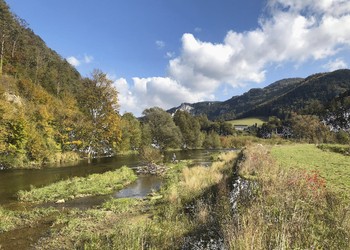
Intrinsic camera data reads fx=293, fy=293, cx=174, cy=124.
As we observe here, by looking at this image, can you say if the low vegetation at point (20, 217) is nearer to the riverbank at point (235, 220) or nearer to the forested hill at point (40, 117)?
the riverbank at point (235, 220)

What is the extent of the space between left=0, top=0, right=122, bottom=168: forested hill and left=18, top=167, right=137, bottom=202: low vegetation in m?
16.5

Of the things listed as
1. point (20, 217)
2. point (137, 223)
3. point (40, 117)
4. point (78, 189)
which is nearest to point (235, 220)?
point (137, 223)

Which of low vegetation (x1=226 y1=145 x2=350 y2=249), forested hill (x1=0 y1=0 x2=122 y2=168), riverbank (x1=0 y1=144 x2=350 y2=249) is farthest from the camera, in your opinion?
forested hill (x1=0 y1=0 x2=122 y2=168)

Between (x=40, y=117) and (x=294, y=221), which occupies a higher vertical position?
(x=40, y=117)

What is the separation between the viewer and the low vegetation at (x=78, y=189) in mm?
22422

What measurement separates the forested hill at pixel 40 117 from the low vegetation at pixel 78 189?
16500 mm

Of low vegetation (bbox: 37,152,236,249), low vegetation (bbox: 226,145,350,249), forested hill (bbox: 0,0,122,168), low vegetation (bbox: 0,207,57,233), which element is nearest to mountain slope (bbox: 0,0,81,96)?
forested hill (bbox: 0,0,122,168)

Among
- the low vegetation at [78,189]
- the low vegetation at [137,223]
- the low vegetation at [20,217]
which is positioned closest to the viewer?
the low vegetation at [137,223]

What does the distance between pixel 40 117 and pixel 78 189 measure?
29.3 metres

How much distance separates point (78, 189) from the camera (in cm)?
2472

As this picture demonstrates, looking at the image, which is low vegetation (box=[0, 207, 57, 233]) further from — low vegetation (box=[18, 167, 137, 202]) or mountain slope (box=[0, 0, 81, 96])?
mountain slope (box=[0, 0, 81, 96])

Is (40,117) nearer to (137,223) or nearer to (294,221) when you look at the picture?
(137,223)

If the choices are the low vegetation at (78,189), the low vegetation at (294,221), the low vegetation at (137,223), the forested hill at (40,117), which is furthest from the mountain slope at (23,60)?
the low vegetation at (294,221)

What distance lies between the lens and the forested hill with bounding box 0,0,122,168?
40.3m
